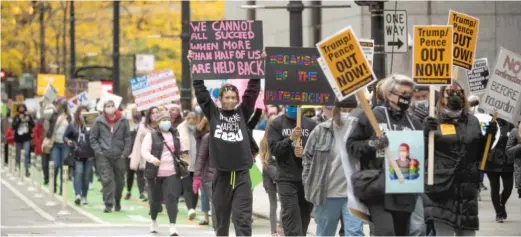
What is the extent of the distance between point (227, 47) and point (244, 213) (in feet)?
7.67

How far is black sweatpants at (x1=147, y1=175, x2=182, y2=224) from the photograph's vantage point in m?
18.0

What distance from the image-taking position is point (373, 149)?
979 cm

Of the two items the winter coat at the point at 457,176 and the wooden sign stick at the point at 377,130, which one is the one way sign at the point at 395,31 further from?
the wooden sign stick at the point at 377,130

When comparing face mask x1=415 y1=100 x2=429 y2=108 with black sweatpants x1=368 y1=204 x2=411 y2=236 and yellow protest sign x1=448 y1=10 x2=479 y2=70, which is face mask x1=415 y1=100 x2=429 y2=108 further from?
black sweatpants x1=368 y1=204 x2=411 y2=236

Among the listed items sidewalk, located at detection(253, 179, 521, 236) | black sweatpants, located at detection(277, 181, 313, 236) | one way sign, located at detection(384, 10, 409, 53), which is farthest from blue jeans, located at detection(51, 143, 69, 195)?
black sweatpants, located at detection(277, 181, 313, 236)

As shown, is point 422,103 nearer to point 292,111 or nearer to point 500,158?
point 292,111

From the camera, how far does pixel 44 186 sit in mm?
30016

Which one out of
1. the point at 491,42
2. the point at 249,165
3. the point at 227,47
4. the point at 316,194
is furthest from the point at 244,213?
the point at 491,42

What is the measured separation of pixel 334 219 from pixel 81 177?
12.8 metres

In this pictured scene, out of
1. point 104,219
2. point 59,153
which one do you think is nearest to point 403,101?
point 104,219

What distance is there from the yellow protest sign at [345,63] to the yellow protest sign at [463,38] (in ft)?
8.71

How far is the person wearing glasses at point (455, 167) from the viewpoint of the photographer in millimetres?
11289

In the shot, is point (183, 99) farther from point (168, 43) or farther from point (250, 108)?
point (168, 43)

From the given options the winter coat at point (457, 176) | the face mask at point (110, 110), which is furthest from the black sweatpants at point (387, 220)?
the face mask at point (110, 110)
